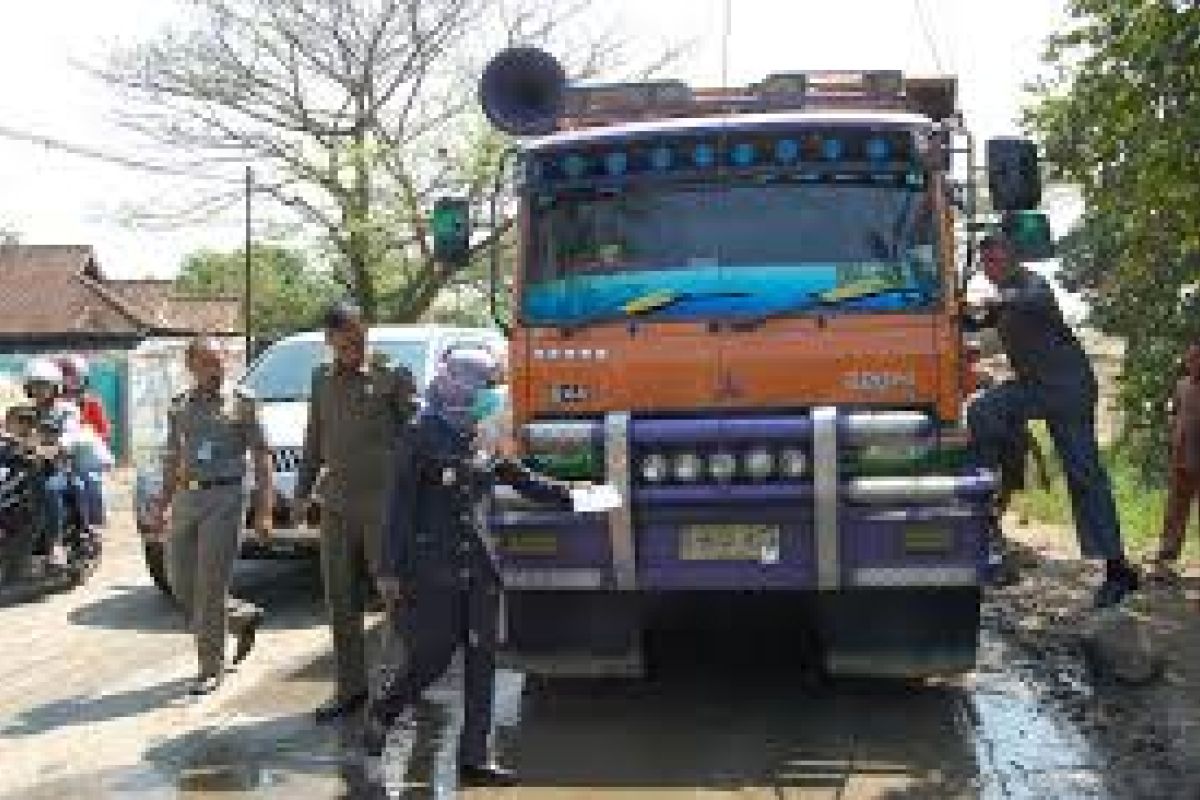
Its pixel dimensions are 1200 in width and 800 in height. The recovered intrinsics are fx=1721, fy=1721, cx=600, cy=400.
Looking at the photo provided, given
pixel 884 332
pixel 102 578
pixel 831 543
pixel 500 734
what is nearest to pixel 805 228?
pixel 884 332

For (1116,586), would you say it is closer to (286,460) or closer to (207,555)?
(207,555)

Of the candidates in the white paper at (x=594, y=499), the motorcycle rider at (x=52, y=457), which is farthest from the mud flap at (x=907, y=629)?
the motorcycle rider at (x=52, y=457)

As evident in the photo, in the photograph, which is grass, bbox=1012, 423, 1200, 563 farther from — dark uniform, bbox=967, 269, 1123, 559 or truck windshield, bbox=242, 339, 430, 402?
truck windshield, bbox=242, 339, 430, 402

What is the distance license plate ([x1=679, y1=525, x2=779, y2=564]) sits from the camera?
738 centimetres

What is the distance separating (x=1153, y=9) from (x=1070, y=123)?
9.22 ft

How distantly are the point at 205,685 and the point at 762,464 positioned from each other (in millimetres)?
3111

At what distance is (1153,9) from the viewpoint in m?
9.56

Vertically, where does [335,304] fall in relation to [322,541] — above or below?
above

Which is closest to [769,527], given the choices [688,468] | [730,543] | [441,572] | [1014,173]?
[730,543]

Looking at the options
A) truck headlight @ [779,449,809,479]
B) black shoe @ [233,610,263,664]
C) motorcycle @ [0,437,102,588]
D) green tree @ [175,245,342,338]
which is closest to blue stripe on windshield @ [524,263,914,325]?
truck headlight @ [779,449,809,479]

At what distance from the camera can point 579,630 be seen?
7883 mm

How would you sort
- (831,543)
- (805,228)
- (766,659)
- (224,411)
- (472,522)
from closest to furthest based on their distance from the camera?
(472,522), (831,543), (805,228), (224,411), (766,659)

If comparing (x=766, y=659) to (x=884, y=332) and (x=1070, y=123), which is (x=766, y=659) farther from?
(x=1070, y=123)

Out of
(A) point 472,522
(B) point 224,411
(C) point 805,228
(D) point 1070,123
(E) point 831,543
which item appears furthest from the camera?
(D) point 1070,123
